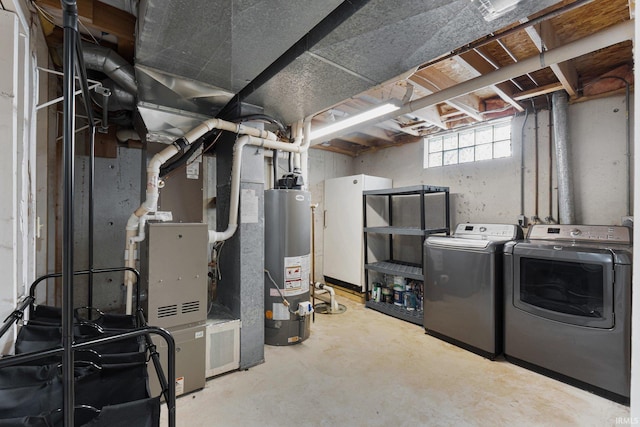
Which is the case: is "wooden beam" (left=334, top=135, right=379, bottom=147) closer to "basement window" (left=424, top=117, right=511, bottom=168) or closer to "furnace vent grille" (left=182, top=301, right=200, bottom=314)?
"basement window" (left=424, top=117, right=511, bottom=168)

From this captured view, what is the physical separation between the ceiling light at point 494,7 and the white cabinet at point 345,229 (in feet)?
9.17

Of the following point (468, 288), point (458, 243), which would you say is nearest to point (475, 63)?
point (458, 243)

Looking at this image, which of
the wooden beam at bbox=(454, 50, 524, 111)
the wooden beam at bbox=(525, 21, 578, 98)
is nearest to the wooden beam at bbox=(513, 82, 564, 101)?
the wooden beam at bbox=(525, 21, 578, 98)

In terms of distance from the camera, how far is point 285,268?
9.34ft

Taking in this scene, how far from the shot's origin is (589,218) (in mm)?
2789

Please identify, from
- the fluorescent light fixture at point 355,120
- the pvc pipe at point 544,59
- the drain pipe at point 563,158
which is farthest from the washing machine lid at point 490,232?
the fluorescent light fixture at point 355,120

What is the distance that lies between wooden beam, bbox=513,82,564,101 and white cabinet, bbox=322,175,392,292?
1949mm

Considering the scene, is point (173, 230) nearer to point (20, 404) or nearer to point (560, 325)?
point (20, 404)

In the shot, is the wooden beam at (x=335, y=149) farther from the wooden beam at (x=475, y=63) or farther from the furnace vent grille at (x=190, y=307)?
the furnace vent grille at (x=190, y=307)

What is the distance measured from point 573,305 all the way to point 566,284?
16cm

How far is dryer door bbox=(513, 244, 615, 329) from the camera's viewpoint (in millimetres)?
2115

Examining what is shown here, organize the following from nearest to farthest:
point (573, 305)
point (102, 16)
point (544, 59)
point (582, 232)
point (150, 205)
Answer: point (102, 16)
point (544, 59)
point (150, 205)
point (573, 305)
point (582, 232)

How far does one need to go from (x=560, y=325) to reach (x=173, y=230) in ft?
10.2

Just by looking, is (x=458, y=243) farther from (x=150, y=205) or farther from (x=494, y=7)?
(x=150, y=205)
